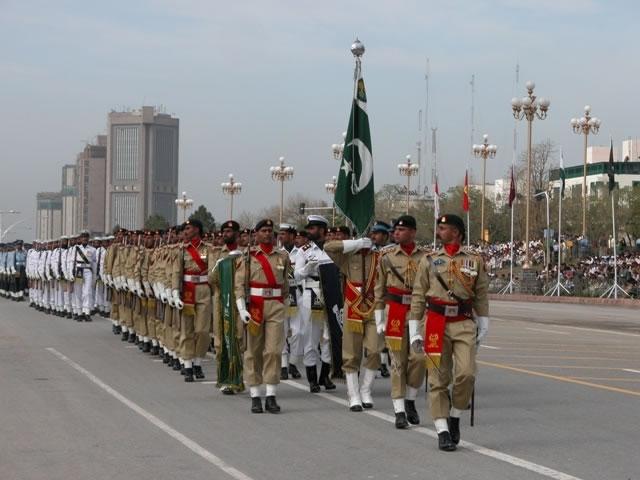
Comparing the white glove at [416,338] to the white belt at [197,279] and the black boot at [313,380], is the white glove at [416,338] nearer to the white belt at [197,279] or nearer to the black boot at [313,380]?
the black boot at [313,380]

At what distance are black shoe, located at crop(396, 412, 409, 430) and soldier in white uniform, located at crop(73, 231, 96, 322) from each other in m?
18.9

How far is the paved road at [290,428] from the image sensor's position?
31.0ft

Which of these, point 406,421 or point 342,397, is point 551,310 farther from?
point 406,421

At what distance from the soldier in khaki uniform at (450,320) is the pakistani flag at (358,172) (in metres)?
7.11

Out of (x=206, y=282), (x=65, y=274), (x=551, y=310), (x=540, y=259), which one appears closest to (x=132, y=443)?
(x=206, y=282)

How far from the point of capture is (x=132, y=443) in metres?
10.6

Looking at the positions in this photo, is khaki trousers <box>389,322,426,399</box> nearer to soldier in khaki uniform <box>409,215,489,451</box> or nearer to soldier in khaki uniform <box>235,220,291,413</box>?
soldier in khaki uniform <box>409,215,489,451</box>

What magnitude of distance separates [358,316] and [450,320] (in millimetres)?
2648

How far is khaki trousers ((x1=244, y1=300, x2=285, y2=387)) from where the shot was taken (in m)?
13.0

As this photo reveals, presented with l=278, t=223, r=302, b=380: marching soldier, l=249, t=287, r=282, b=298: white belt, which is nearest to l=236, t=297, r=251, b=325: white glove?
l=249, t=287, r=282, b=298: white belt

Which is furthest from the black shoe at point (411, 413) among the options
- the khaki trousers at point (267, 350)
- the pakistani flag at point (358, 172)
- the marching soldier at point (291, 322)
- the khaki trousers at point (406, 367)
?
the pakistani flag at point (358, 172)

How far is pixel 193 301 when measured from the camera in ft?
53.9

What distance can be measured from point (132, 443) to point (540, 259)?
51.3 metres

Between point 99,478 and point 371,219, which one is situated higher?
point 371,219
